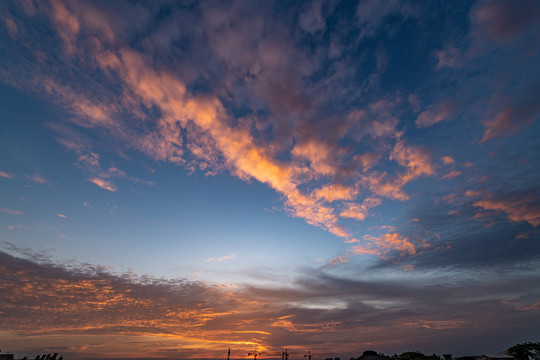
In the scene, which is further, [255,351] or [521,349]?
[255,351]

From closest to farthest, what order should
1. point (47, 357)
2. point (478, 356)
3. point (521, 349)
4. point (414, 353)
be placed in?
point (521, 349), point (478, 356), point (414, 353), point (47, 357)

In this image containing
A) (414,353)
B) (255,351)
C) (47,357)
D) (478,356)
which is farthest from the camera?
→ (255,351)

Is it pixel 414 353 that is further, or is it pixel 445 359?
pixel 414 353

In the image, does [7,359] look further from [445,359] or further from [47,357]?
[445,359]

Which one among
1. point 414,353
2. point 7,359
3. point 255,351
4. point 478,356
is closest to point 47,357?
point 7,359

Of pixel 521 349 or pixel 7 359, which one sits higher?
pixel 521 349

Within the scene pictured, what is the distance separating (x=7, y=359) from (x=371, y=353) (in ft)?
198

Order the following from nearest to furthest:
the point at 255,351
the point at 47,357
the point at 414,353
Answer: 1. the point at 414,353
2. the point at 47,357
3. the point at 255,351

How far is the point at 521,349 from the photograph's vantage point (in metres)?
25.2

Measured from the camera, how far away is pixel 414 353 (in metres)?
38.8

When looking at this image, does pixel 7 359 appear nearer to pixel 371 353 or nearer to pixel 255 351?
pixel 371 353

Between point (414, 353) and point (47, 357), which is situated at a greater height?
point (414, 353)

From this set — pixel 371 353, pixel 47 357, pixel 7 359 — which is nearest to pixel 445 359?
pixel 371 353

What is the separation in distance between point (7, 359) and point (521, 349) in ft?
237
